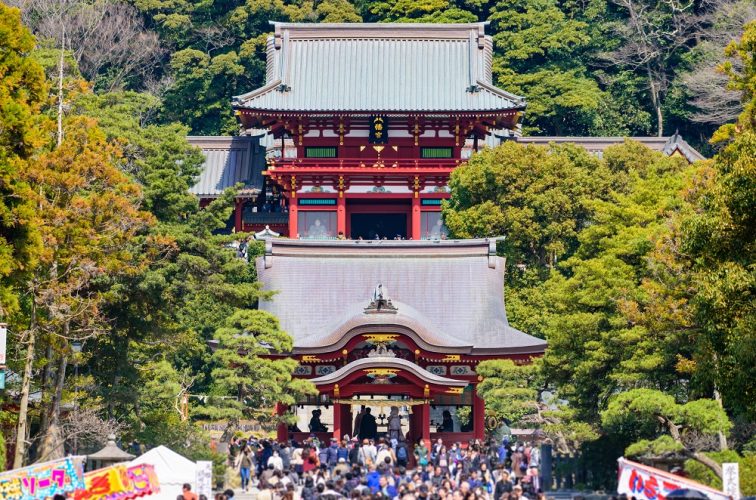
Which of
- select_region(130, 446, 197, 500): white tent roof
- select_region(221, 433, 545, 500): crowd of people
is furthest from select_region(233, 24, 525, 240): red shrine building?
select_region(130, 446, 197, 500): white tent roof

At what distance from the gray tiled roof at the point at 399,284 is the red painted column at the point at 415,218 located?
36.9 feet

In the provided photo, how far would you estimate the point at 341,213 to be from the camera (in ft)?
213

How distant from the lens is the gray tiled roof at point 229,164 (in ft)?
226

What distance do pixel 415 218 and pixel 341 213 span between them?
2.69 meters

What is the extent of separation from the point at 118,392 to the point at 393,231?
24.5 meters

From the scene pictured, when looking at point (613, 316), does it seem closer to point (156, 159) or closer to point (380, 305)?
point (380, 305)

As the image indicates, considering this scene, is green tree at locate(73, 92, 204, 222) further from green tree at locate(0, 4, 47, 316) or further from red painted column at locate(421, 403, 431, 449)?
red painted column at locate(421, 403, 431, 449)

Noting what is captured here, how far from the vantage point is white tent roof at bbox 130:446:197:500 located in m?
33.2

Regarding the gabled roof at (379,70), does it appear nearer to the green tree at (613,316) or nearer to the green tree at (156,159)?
the green tree at (156,159)

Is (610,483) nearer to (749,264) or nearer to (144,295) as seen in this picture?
(749,264)

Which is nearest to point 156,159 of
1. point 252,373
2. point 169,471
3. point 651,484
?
point 252,373

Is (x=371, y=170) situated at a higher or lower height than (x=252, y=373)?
higher

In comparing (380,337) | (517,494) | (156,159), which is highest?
(156,159)

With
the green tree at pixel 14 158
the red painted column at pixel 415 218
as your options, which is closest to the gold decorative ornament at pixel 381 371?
the green tree at pixel 14 158
